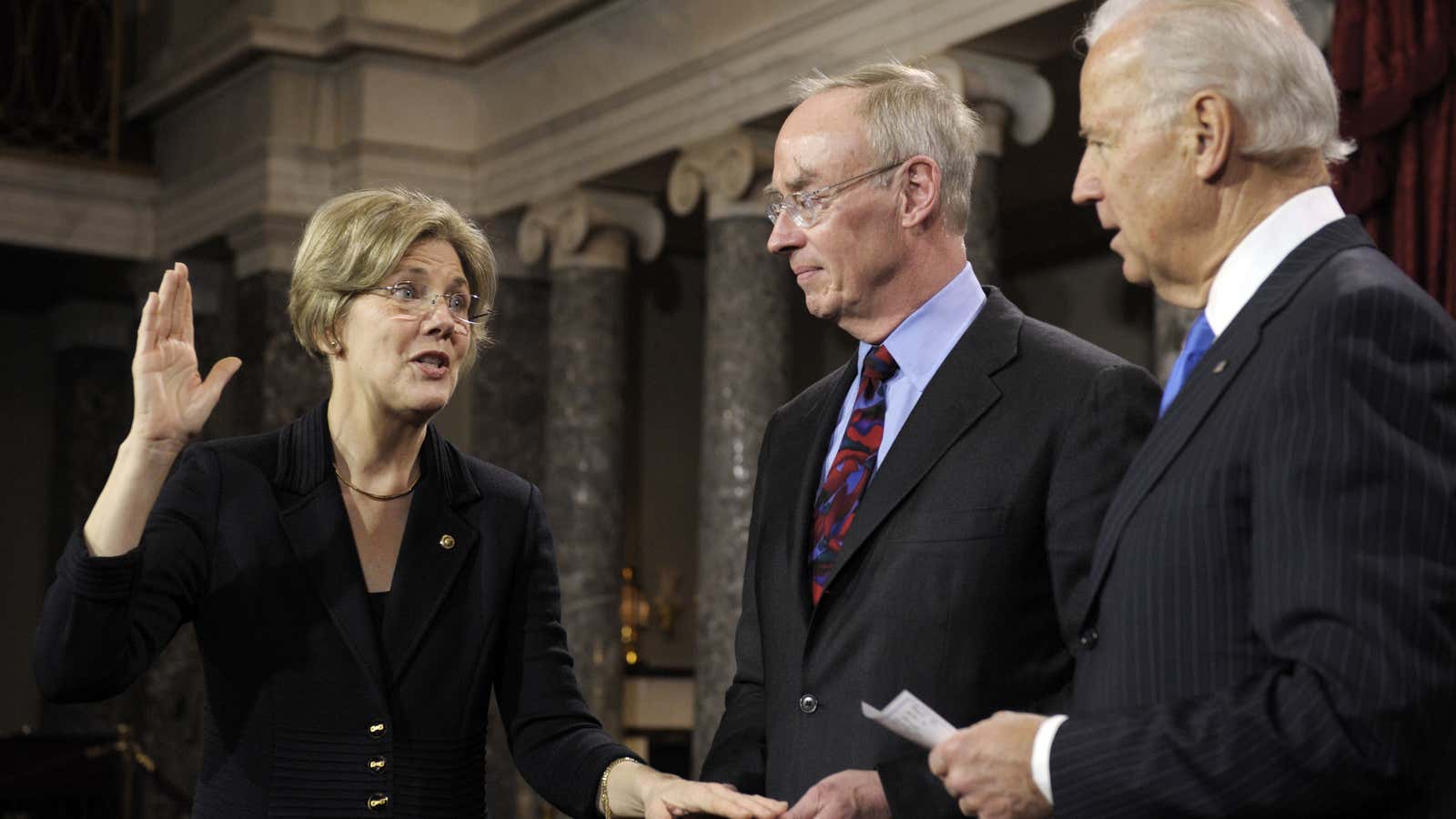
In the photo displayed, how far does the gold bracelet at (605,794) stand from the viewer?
331 cm

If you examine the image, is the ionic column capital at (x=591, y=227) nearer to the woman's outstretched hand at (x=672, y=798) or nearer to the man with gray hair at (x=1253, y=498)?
the woman's outstretched hand at (x=672, y=798)

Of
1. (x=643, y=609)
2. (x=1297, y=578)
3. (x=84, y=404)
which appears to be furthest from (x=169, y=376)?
(x=84, y=404)

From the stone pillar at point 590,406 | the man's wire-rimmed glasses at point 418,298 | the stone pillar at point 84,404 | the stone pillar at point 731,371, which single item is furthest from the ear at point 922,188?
the stone pillar at point 84,404

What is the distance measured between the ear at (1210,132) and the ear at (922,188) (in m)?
0.88

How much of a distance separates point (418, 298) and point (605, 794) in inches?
37.6

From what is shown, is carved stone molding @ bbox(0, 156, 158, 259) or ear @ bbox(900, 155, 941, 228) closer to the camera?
ear @ bbox(900, 155, 941, 228)

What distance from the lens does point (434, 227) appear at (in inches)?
136

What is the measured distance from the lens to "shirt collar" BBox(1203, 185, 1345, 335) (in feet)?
7.38

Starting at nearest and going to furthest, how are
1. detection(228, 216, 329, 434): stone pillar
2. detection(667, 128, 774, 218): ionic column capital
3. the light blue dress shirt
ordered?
the light blue dress shirt
detection(667, 128, 774, 218): ionic column capital
detection(228, 216, 329, 434): stone pillar

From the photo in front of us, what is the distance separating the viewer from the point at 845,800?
2691 millimetres

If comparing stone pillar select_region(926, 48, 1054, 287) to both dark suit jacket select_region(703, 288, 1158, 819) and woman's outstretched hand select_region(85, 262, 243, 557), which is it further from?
woman's outstretched hand select_region(85, 262, 243, 557)

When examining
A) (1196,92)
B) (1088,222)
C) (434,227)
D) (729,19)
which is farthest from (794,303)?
(1196,92)

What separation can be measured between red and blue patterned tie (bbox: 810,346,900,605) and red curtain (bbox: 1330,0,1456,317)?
386cm

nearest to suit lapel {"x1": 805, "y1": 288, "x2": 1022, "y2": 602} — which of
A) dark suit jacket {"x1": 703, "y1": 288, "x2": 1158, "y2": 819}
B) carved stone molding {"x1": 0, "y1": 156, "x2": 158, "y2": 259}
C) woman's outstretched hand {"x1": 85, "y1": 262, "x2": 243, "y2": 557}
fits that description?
dark suit jacket {"x1": 703, "y1": 288, "x2": 1158, "y2": 819}
